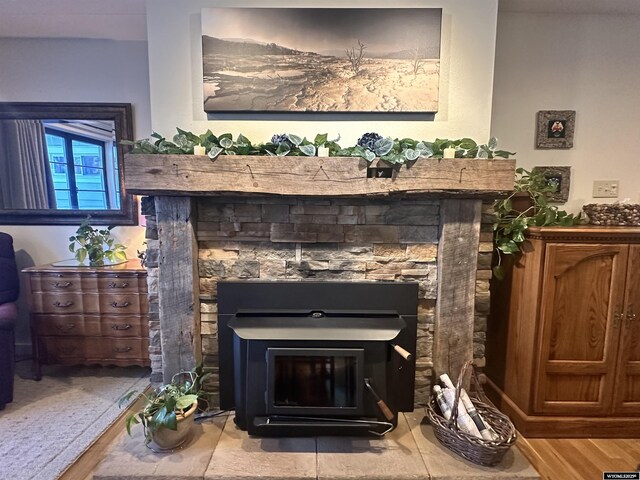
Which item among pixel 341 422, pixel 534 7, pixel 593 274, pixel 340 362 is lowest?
pixel 341 422

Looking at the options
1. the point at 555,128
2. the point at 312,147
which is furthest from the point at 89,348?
the point at 555,128

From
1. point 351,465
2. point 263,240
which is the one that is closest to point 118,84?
point 263,240

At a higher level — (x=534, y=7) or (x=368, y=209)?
(x=534, y=7)

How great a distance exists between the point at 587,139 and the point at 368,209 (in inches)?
61.0

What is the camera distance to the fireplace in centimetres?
157

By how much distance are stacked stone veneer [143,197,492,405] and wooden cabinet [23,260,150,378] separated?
0.69m

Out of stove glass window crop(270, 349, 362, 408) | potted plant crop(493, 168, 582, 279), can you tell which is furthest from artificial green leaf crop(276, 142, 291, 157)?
potted plant crop(493, 168, 582, 279)

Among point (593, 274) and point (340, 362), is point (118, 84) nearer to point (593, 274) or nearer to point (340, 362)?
point (340, 362)

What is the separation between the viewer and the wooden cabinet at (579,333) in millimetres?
1714

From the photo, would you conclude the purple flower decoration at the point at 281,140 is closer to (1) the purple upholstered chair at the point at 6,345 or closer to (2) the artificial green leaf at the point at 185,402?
(2) the artificial green leaf at the point at 185,402

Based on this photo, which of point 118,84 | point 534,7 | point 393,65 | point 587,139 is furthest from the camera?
point 118,84

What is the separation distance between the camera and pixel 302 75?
1.73 m

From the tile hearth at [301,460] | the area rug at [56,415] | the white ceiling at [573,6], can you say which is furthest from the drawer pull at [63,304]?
the white ceiling at [573,6]

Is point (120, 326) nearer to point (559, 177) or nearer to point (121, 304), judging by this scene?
point (121, 304)
